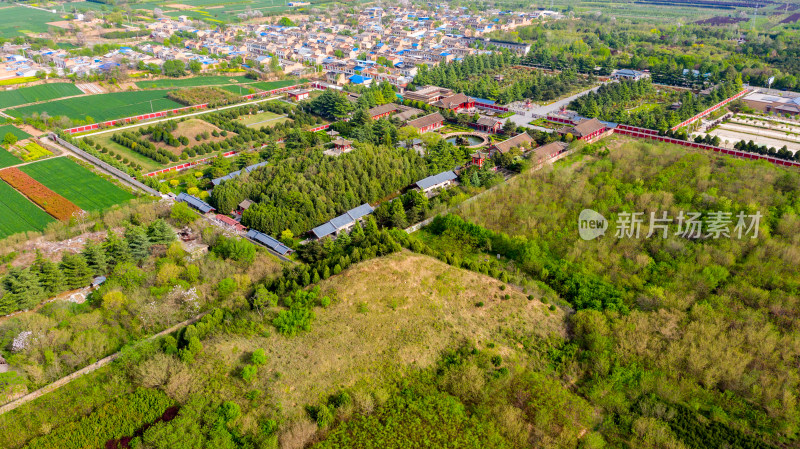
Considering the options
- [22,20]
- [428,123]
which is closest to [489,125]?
[428,123]

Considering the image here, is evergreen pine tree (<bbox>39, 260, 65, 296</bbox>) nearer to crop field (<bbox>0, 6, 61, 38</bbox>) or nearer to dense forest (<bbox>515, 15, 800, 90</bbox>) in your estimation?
dense forest (<bbox>515, 15, 800, 90</bbox>)

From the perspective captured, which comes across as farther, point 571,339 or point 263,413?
point 571,339

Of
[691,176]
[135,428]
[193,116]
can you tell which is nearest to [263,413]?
[135,428]

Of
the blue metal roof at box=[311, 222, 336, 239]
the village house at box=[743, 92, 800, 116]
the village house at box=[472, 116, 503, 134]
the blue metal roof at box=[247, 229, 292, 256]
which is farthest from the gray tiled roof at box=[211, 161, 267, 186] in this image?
the village house at box=[743, 92, 800, 116]

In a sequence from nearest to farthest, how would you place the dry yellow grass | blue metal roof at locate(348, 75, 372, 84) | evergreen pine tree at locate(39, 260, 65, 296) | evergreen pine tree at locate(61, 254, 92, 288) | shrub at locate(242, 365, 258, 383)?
shrub at locate(242, 365, 258, 383)
the dry yellow grass
evergreen pine tree at locate(39, 260, 65, 296)
evergreen pine tree at locate(61, 254, 92, 288)
blue metal roof at locate(348, 75, 372, 84)

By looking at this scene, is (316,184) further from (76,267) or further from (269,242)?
(76,267)

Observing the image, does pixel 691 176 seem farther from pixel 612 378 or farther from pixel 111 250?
pixel 111 250

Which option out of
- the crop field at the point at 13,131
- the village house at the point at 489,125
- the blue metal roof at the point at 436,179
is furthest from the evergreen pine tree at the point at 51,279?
the village house at the point at 489,125

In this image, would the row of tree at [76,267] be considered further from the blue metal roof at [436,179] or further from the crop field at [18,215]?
the blue metal roof at [436,179]
